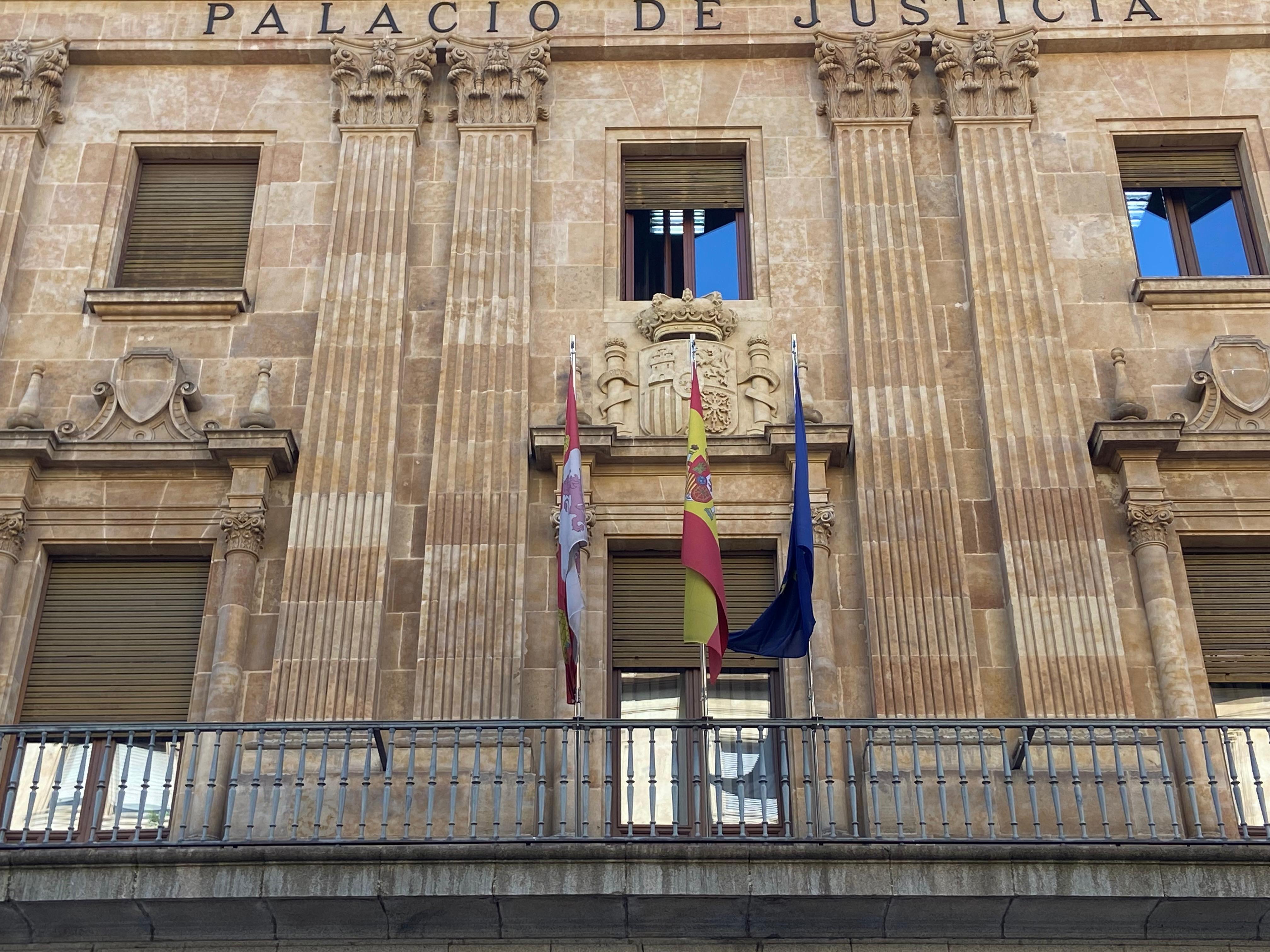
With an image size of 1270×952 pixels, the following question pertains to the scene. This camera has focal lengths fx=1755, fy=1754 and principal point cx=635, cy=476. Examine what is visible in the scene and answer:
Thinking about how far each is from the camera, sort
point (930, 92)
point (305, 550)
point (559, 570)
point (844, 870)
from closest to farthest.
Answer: point (844, 870) → point (559, 570) → point (305, 550) → point (930, 92)

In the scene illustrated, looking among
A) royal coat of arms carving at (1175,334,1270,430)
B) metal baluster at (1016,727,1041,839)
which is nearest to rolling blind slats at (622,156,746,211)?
royal coat of arms carving at (1175,334,1270,430)

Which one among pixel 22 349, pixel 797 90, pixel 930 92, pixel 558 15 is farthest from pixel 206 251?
pixel 930 92

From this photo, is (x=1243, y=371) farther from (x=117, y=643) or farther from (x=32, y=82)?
(x=32, y=82)

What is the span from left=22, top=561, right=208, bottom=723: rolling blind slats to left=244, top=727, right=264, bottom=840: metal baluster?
1.33 m

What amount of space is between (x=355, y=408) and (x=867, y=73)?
6.55 metres

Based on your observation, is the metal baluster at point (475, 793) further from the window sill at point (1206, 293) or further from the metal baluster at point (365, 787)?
the window sill at point (1206, 293)

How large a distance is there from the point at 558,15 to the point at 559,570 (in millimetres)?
7835

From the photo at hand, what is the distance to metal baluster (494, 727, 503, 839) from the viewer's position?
13.2m

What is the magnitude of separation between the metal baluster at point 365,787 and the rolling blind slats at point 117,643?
197 centimetres

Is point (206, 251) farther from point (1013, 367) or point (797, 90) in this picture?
point (1013, 367)

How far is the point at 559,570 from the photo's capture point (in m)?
13.8

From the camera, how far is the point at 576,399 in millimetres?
16328

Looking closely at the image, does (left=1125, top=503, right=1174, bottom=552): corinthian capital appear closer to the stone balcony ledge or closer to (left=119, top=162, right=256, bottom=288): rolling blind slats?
the stone balcony ledge

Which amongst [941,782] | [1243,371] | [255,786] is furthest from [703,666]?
[1243,371]
